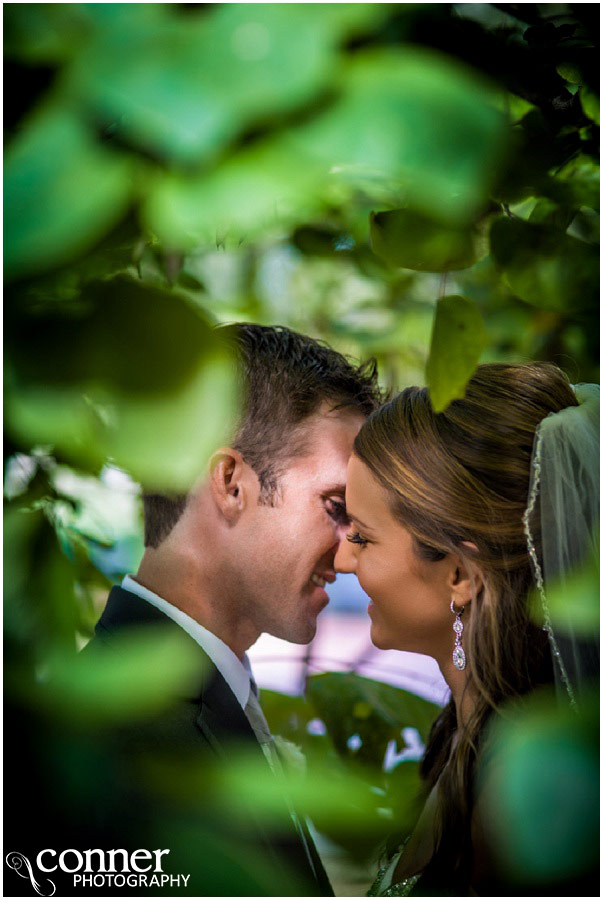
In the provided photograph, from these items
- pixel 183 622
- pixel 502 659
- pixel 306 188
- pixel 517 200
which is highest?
pixel 306 188

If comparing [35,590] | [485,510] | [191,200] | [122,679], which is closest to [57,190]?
[191,200]

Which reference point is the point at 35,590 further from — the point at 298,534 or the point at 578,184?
the point at 298,534

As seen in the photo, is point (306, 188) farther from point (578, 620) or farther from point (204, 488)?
point (204, 488)

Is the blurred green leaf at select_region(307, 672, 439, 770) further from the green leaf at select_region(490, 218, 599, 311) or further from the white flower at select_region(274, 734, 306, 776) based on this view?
the green leaf at select_region(490, 218, 599, 311)

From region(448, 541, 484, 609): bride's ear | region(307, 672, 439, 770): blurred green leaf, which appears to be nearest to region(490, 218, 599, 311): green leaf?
region(448, 541, 484, 609): bride's ear

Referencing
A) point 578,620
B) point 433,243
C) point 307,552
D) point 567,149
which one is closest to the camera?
point 578,620

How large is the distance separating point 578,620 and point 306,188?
0.39m

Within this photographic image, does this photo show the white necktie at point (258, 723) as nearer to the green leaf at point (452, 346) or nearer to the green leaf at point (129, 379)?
the green leaf at point (452, 346)

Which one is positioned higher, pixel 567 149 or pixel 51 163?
pixel 51 163

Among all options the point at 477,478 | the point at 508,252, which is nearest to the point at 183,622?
the point at 477,478

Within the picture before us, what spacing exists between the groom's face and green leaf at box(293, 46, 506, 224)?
1676mm

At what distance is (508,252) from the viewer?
0.93 meters

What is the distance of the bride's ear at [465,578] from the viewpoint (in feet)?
5.51

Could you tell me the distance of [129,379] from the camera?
0.40m
